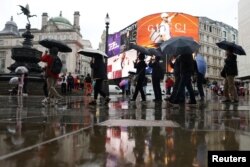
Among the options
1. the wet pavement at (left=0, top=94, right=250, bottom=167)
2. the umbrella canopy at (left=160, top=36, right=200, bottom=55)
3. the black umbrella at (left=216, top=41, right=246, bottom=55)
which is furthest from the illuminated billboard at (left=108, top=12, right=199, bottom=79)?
the wet pavement at (left=0, top=94, right=250, bottom=167)

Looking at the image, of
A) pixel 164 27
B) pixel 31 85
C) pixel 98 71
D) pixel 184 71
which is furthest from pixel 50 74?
pixel 164 27

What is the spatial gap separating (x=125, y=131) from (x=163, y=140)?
792 mm

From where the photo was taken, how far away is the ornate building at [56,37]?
104m

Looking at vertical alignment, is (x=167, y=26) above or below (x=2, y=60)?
above

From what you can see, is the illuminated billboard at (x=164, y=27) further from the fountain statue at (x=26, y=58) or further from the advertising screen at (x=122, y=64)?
the fountain statue at (x=26, y=58)

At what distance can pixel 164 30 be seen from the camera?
66.1 m

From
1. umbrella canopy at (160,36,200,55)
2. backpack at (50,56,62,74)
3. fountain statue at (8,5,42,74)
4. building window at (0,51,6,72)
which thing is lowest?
backpack at (50,56,62,74)

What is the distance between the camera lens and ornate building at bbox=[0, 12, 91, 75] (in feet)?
341

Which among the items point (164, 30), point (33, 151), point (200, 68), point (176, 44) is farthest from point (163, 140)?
point (164, 30)

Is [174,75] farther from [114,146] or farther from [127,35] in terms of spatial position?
[127,35]

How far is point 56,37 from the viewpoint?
104 metres

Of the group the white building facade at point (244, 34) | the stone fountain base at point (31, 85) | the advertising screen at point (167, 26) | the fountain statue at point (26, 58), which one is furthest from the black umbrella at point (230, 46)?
the advertising screen at point (167, 26)

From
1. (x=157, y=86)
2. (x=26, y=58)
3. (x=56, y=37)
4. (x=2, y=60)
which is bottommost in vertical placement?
(x=157, y=86)

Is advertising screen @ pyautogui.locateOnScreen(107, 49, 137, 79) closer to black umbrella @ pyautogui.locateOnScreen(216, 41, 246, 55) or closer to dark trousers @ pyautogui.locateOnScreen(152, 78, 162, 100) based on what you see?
dark trousers @ pyautogui.locateOnScreen(152, 78, 162, 100)
